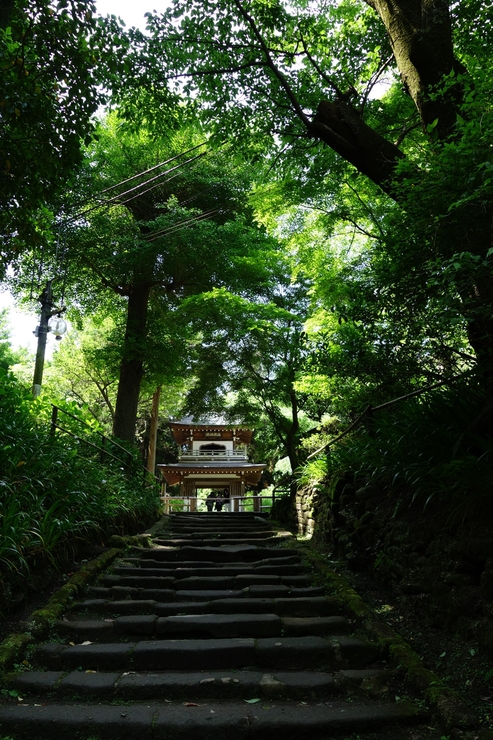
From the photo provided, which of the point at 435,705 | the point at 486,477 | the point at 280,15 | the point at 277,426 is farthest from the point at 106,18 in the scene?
the point at 277,426

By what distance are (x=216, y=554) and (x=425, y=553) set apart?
3.12 m

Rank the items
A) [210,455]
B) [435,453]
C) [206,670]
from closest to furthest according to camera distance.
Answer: [206,670] → [435,453] → [210,455]

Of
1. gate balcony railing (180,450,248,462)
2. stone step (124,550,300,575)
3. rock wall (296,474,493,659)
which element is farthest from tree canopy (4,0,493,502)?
gate balcony railing (180,450,248,462)

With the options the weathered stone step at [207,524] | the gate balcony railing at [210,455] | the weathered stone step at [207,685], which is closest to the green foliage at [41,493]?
the weathered stone step at [207,685]

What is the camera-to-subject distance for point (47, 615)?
3473mm

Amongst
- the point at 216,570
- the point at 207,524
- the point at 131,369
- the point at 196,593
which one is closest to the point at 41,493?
the point at 196,593

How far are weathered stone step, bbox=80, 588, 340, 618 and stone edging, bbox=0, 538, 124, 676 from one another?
0.56 ft

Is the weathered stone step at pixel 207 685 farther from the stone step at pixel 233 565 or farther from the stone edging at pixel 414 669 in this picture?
the stone step at pixel 233 565

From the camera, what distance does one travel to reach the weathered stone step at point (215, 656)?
9.93ft

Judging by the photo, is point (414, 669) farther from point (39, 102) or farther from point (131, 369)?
point (131, 369)

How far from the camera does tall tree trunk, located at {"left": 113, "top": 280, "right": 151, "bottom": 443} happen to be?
11992 mm

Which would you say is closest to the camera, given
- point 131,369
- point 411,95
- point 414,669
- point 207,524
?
point 414,669

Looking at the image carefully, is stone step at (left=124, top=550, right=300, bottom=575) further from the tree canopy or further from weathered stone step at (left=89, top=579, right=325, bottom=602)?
the tree canopy

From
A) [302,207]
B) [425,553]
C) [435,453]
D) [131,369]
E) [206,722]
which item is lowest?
[206,722]
